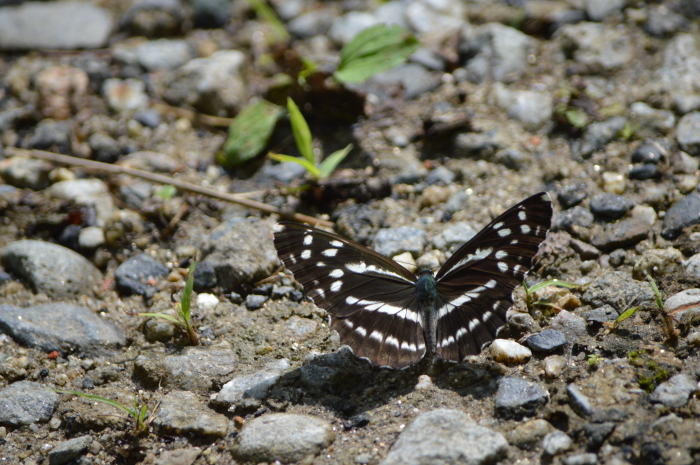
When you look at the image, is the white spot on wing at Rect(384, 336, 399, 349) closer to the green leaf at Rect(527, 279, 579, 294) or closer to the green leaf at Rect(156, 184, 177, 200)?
the green leaf at Rect(527, 279, 579, 294)

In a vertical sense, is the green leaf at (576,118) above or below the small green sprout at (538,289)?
above

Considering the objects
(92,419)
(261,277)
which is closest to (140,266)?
(261,277)

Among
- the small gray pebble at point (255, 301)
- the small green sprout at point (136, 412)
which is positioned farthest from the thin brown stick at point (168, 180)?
the small green sprout at point (136, 412)

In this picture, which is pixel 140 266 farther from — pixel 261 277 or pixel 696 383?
pixel 696 383

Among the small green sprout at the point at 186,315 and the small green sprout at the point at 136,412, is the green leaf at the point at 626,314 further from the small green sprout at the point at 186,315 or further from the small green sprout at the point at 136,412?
the small green sprout at the point at 136,412

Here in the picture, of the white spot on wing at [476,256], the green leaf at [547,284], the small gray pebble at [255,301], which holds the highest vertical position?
the white spot on wing at [476,256]

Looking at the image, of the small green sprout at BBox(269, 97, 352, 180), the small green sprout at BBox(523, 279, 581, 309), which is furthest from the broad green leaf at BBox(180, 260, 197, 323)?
the small green sprout at BBox(523, 279, 581, 309)
